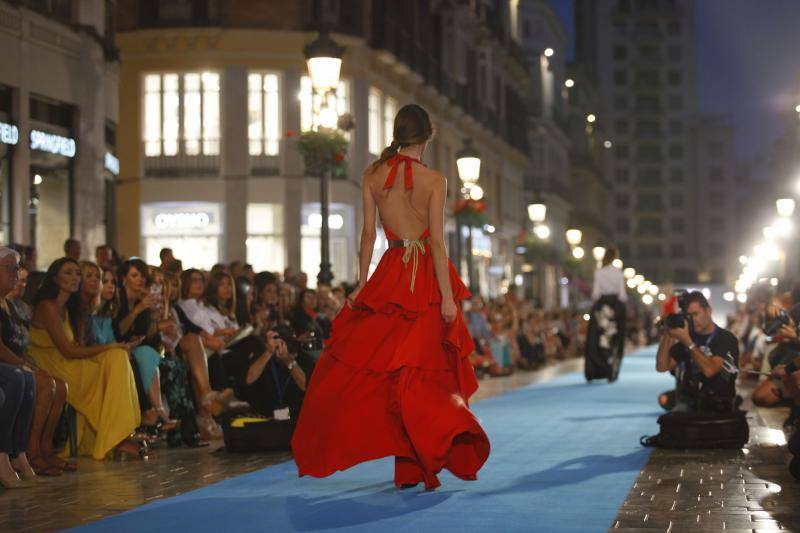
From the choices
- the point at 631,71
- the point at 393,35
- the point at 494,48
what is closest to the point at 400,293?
the point at 393,35

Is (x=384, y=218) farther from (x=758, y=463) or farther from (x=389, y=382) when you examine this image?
(x=758, y=463)

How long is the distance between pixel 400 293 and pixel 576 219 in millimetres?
97932

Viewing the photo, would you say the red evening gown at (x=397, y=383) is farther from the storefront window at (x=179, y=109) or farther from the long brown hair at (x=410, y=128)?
the storefront window at (x=179, y=109)

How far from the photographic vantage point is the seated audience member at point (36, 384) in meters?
11.3

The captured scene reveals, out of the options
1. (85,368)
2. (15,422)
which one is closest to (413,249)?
(15,422)

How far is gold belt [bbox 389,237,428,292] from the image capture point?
394 inches

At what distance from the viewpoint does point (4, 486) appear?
11.0 meters

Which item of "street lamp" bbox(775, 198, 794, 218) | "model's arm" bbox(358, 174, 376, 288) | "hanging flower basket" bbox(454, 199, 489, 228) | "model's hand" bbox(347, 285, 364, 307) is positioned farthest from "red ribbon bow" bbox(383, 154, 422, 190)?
"street lamp" bbox(775, 198, 794, 218)

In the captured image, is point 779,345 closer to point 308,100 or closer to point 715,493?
point 715,493

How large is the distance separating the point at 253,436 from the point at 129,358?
1402mm

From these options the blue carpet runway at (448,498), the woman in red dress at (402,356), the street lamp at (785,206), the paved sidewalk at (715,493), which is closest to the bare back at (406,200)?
the woman in red dress at (402,356)

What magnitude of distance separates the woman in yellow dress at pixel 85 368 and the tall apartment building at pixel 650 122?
162549mm

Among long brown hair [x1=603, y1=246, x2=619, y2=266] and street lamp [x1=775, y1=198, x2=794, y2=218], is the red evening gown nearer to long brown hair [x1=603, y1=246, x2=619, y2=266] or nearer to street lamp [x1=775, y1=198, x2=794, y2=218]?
long brown hair [x1=603, y1=246, x2=619, y2=266]

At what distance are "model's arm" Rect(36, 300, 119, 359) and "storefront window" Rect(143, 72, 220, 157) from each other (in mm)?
26286
